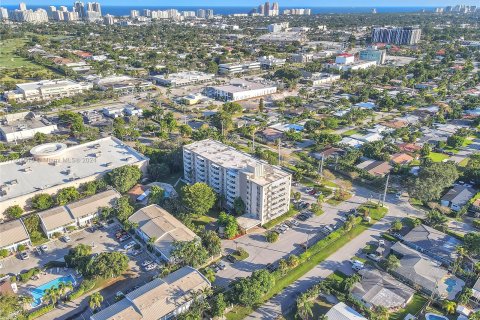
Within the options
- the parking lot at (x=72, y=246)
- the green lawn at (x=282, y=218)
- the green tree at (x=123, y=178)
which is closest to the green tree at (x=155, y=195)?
the green tree at (x=123, y=178)

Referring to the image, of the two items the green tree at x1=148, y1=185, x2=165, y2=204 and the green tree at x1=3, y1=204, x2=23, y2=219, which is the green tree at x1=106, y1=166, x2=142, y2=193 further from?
the green tree at x1=3, y1=204, x2=23, y2=219

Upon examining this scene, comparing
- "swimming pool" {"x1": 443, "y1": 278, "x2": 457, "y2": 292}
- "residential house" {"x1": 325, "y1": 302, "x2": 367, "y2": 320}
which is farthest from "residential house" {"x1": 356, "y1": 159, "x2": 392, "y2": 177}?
"residential house" {"x1": 325, "y1": 302, "x2": 367, "y2": 320}

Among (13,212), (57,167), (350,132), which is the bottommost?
(13,212)

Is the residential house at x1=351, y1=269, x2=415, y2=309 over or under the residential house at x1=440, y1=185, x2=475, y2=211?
under

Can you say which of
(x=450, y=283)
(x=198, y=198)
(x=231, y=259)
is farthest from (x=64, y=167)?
(x=450, y=283)

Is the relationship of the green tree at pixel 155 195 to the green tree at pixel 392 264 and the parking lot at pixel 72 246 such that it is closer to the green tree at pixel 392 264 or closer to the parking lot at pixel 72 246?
the parking lot at pixel 72 246

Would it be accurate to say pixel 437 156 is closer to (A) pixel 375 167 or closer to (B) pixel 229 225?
(A) pixel 375 167
